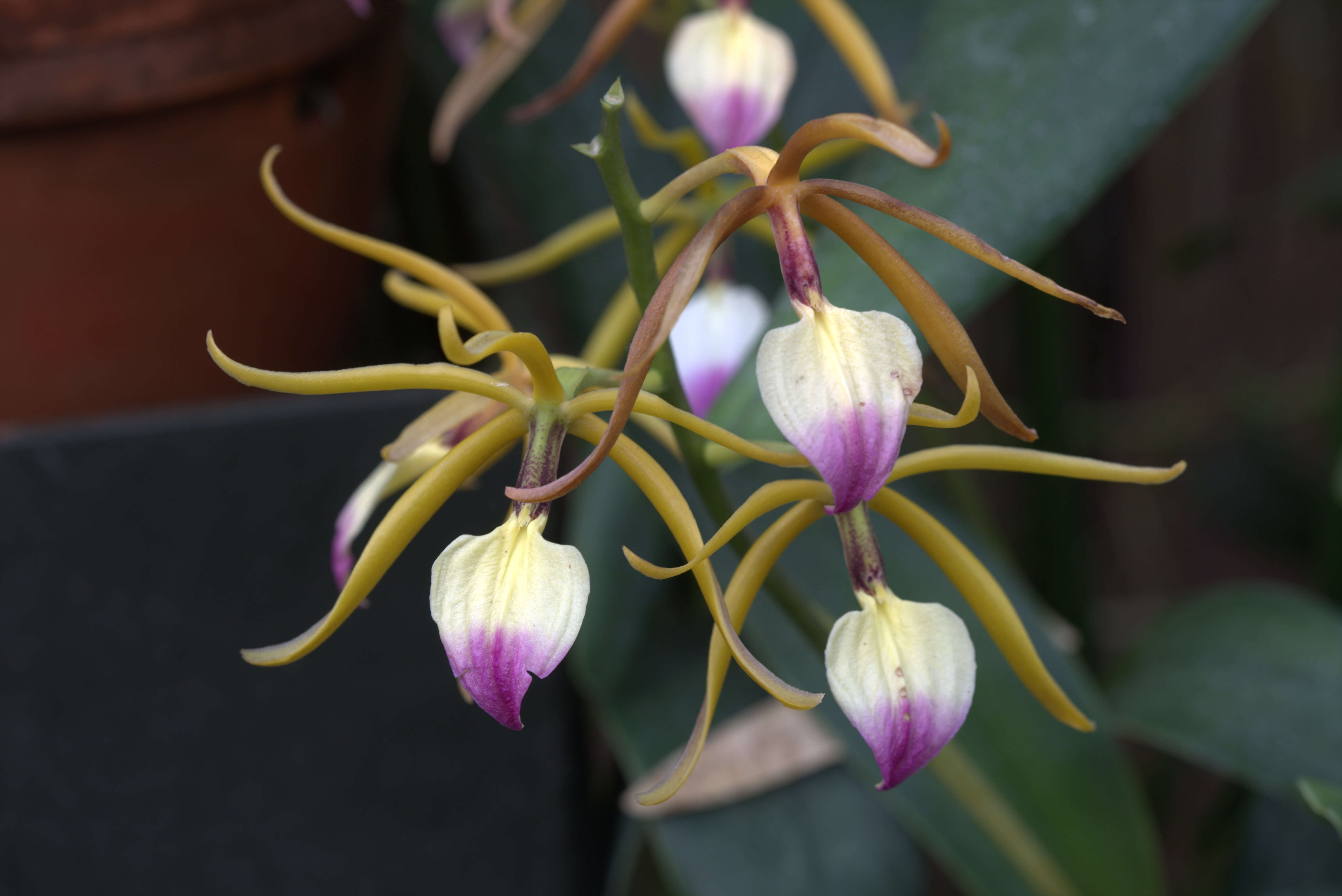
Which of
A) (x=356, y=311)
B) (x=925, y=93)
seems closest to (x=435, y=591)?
(x=925, y=93)

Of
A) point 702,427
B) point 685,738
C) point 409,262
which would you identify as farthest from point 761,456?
point 685,738

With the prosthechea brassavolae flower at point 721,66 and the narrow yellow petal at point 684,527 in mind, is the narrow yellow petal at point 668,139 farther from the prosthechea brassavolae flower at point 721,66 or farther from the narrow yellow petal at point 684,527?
the narrow yellow petal at point 684,527

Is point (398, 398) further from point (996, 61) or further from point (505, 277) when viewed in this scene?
point (996, 61)

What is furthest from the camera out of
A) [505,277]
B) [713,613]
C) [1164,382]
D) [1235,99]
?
[1164,382]

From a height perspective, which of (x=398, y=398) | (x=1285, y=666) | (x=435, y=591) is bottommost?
(x=1285, y=666)


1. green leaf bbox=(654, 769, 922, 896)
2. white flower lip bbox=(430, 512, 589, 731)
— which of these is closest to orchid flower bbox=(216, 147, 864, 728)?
white flower lip bbox=(430, 512, 589, 731)

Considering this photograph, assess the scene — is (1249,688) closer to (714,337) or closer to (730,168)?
(714,337)
